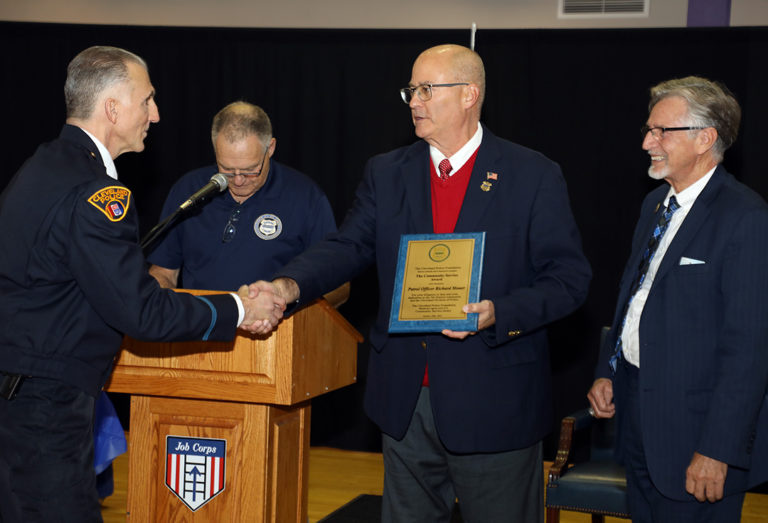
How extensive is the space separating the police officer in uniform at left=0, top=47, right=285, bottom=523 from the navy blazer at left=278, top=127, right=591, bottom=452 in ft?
2.43

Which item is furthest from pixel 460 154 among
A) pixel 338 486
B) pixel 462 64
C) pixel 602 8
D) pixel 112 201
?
pixel 602 8

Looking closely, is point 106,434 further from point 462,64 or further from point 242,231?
point 462,64

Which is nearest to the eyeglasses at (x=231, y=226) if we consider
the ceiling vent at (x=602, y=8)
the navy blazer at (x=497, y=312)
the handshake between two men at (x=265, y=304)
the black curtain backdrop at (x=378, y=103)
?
the handshake between two men at (x=265, y=304)

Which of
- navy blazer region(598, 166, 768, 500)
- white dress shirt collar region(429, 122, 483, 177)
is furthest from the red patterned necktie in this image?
navy blazer region(598, 166, 768, 500)

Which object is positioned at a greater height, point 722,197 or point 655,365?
point 722,197

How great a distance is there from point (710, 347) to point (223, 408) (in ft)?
5.06

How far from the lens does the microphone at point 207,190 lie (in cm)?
268

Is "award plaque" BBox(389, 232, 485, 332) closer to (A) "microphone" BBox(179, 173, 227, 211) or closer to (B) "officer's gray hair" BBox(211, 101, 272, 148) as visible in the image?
(A) "microphone" BBox(179, 173, 227, 211)

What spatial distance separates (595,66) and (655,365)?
3.33 metres

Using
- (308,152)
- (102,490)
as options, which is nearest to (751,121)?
(308,152)

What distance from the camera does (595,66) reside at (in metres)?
5.21

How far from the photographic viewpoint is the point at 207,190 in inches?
109

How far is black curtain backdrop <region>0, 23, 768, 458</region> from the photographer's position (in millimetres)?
5129

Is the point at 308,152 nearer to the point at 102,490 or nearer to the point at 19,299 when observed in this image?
the point at 102,490
